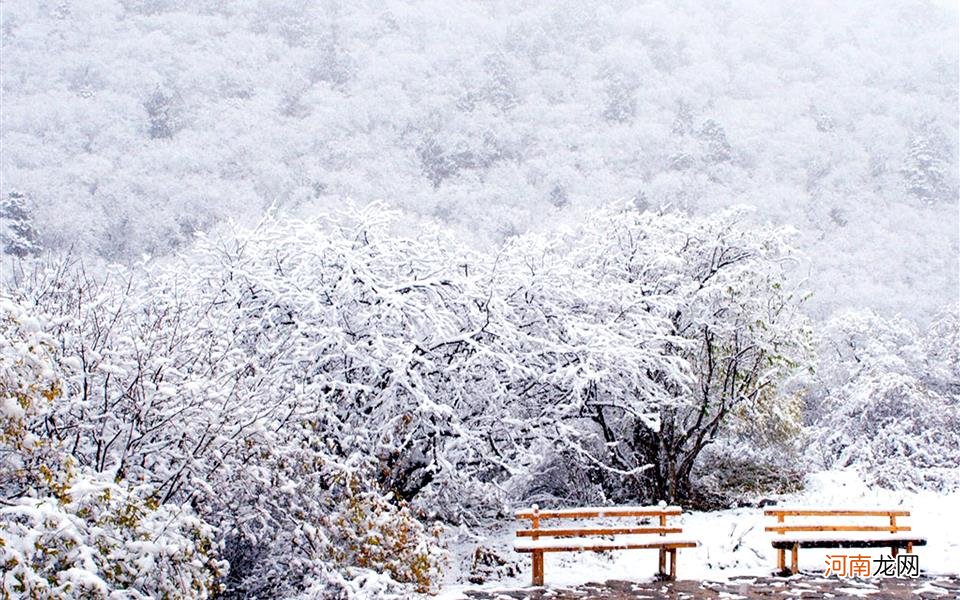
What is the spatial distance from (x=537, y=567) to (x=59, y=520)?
5015mm

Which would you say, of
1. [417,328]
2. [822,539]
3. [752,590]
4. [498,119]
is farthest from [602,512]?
[498,119]

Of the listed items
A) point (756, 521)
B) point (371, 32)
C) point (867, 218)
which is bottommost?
point (756, 521)

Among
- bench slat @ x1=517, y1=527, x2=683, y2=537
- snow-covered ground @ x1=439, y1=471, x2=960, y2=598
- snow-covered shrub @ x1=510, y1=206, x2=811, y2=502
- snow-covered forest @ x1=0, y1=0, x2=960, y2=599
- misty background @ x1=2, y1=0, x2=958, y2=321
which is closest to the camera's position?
snow-covered forest @ x1=0, y1=0, x2=960, y2=599

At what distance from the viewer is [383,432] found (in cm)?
905

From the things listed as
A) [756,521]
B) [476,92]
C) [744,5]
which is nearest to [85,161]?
[476,92]

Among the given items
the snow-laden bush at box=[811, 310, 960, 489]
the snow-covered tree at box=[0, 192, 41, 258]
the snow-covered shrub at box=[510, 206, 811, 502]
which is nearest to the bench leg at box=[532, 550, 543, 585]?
the snow-covered shrub at box=[510, 206, 811, 502]

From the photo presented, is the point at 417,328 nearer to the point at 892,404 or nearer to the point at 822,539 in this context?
the point at 822,539

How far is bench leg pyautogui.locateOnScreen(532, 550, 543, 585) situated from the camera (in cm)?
813

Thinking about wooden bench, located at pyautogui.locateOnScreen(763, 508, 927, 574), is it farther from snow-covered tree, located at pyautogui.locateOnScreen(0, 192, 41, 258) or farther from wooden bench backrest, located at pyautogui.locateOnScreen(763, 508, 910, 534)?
snow-covered tree, located at pyautogui.locateOnScreen(0, 192, 41, 258)

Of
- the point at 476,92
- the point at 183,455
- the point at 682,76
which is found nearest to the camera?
the point at 183,455

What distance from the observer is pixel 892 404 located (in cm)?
1730

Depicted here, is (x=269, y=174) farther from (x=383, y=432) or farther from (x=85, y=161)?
(x=383, y=432)

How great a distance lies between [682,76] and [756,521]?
5120 cm
